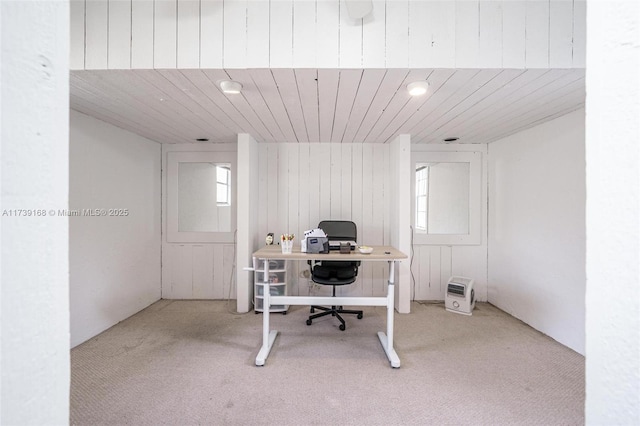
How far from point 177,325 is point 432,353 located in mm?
2689

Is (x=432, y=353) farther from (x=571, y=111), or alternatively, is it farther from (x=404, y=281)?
(x=571, y=111)

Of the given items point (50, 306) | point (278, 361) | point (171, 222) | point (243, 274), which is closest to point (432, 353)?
point (278, 361)

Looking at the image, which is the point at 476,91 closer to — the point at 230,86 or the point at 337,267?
the point at 230,86

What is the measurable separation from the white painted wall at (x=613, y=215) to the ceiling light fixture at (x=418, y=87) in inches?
61.4

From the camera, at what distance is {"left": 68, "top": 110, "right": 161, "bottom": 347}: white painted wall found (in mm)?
2551

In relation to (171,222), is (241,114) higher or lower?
higher

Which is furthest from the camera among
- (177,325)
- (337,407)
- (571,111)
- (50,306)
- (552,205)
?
(177,325)

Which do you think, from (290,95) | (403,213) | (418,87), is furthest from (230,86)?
(403,213)

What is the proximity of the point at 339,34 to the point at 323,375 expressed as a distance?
2.49 meters

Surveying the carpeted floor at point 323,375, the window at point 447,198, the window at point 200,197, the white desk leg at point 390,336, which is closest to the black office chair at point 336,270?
the carpeted floor at point 323,375

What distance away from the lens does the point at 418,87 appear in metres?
1.94

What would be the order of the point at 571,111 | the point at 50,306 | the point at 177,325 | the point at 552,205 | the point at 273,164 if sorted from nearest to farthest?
the point at 50,306, the point at 571,111, the point at 552,205, the point at 177,325, the point at 273,164

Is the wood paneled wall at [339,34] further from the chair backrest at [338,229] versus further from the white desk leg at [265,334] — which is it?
the chair backrest at [338,229]

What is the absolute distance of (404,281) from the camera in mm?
3342
